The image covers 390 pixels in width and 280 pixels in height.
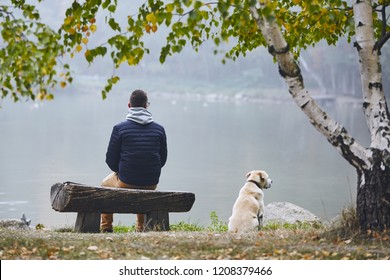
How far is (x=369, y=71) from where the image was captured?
8461 mm

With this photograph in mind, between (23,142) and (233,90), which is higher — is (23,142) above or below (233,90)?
below

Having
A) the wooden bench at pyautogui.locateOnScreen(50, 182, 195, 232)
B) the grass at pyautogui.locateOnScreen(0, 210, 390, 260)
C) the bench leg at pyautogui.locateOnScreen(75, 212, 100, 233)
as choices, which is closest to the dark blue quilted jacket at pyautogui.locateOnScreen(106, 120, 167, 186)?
the wooden bench at pyautogui.locateOnScreen(50, 182, 195, 232)

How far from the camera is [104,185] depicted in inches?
408

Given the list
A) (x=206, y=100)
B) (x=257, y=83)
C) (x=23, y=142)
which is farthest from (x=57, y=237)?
(x=257, y=83)

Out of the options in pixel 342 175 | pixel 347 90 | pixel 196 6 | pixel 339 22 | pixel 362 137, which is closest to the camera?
pixel 196 6

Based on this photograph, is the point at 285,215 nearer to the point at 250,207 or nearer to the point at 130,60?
the point at 250,207

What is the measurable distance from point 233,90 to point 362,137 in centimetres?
6985

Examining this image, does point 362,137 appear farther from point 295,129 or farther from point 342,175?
point 342,175

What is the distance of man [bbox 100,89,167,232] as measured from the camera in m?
9.92

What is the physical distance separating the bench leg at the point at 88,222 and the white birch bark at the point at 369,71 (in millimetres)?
3370

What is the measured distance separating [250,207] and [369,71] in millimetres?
2451

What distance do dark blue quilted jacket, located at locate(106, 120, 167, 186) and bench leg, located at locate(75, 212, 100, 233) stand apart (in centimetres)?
59

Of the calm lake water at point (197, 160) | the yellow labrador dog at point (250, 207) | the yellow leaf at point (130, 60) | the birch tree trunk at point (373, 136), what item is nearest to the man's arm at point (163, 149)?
the yellow labrador dog at point (250, 207)

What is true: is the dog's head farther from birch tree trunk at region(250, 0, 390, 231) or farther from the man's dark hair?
birch tree trunk at region(250, 0, 390, 231)
